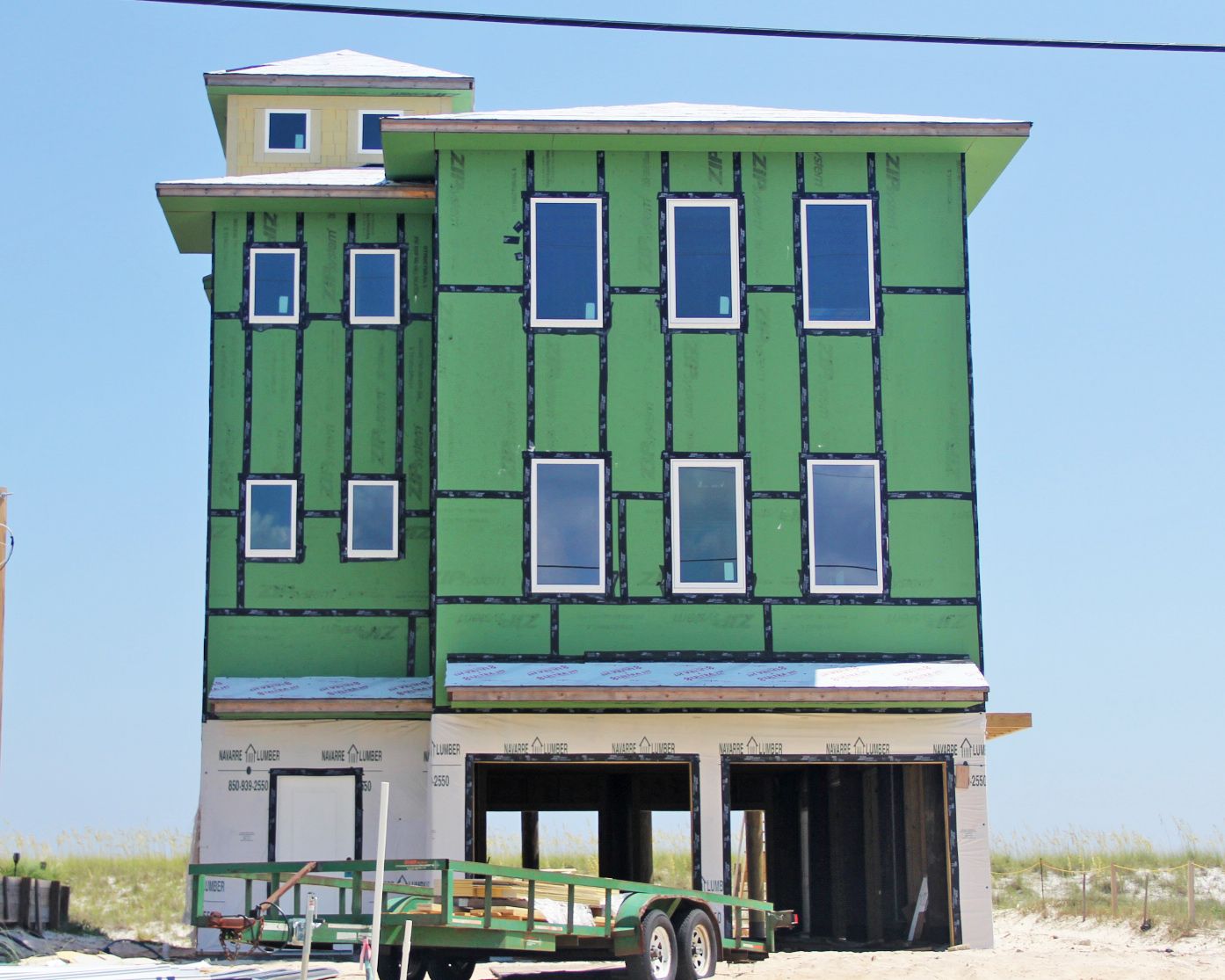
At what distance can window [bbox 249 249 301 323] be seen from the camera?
28.3 meters

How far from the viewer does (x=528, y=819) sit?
41000 millimetres

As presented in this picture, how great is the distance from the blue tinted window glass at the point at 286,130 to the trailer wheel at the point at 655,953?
67.6ft

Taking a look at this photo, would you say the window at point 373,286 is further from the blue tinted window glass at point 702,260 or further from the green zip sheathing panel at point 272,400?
the blue tinted window glass at point 702,260

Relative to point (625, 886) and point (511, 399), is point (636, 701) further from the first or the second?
point (625, 886)

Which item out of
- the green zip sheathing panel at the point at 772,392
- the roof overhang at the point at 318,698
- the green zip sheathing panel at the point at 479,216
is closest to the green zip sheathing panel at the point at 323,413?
the roof overhang at the point at 318,698

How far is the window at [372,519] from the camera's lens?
2783cm

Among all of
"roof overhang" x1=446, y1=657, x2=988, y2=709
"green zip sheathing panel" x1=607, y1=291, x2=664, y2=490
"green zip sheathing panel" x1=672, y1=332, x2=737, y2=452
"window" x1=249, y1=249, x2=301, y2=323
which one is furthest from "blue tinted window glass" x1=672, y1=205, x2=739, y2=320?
"window" x1=249, y1=249, x2=301, y2=323

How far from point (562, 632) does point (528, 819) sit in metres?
16.4

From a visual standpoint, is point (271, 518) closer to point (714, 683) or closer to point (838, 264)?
point (714, 683)

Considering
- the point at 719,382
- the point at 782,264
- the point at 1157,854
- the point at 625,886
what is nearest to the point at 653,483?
the point at 719,382

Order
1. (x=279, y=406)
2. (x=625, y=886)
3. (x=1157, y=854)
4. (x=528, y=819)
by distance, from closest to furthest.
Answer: (x=625, y=886), (x=279, y=406), (x=1157, y=854), (x=528, y=819)

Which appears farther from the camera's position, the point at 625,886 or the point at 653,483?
the point at 653,483

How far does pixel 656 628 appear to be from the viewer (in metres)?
25.6

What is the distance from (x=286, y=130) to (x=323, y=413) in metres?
8.79
